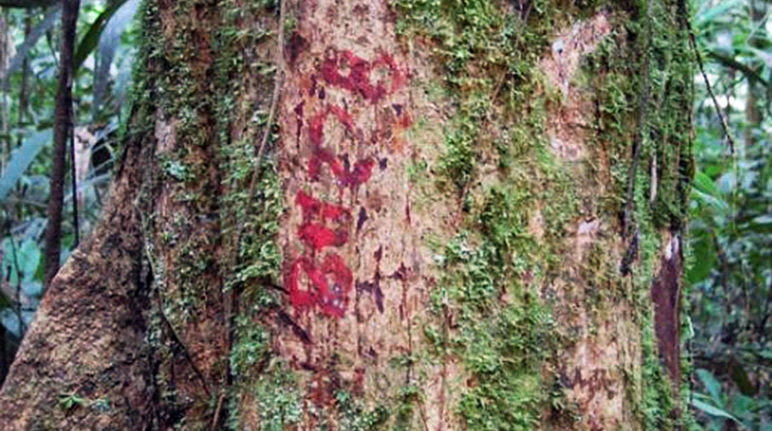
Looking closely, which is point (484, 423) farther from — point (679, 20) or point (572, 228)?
point (679, 20)

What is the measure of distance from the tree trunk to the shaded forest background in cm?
20

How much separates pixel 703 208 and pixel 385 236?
50.2 inches

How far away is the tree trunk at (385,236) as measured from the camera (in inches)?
43.3

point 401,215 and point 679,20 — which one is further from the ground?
point 679,20

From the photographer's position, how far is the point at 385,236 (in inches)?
43.4

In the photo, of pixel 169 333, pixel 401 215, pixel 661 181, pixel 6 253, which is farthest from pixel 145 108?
pixel 6 253

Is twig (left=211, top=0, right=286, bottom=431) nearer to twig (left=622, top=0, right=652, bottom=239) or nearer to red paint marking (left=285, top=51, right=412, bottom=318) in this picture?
red paint marking (left=285, top=51, right=412, bottom=318)

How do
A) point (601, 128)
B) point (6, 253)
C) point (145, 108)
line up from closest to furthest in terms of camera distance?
point (601, 128)
point (145, 108)
point (6, 253)

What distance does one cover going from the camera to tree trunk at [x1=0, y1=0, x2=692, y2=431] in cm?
110

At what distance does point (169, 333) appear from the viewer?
1226 mm

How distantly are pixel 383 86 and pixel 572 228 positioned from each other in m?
0.31

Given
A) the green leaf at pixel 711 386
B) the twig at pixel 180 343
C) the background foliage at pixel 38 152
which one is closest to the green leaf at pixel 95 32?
the background foliage at pixel 38 152

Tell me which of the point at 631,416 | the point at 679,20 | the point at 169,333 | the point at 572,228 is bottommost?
the point at 631,416

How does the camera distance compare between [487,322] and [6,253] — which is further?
[6,253]
